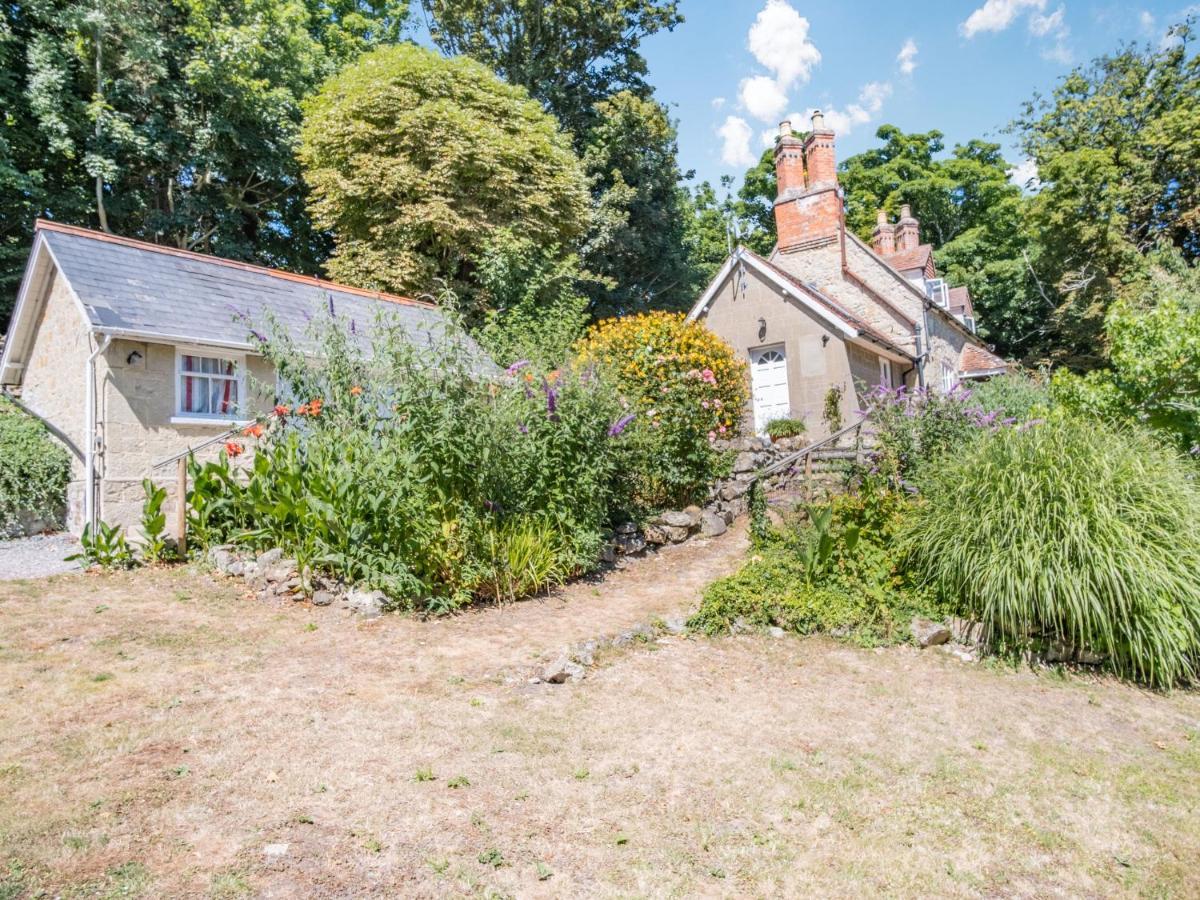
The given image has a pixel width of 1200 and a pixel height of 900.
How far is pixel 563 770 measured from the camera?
3836 millimetres

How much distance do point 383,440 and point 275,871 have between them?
4550 mm

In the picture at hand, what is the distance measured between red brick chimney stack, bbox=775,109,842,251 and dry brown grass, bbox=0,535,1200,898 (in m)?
16.4

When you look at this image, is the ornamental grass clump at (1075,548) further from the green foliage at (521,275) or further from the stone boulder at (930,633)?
the green foliage at (521,275)

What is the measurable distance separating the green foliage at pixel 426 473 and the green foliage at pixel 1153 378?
6.26m

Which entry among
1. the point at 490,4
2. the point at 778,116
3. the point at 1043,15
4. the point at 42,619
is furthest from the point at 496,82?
the point at 42,619

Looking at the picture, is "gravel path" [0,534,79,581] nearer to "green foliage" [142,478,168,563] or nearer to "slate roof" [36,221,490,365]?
"green foliage" [142,478,168,563]

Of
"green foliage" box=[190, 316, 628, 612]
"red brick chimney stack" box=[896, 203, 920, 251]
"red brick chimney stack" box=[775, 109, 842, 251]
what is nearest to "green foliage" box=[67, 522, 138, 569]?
"green foliage" box=[190, 316, 628, 612]

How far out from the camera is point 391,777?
12.0 feet

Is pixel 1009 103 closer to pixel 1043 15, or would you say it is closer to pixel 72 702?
pixel 1043 15

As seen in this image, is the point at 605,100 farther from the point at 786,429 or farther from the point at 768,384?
the point at 786,429

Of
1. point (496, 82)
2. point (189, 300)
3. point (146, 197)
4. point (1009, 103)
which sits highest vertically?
point (1009, 103)

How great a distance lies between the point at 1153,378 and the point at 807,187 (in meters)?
13.7

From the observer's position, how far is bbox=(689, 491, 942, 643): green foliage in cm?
641

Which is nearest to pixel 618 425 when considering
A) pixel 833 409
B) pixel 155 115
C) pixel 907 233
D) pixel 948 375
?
pixel 833 409
